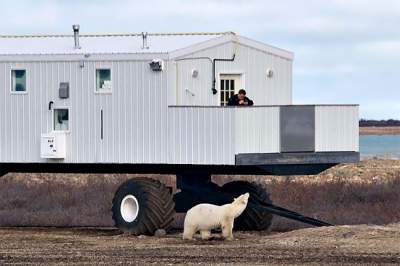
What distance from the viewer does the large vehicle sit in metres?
27.5

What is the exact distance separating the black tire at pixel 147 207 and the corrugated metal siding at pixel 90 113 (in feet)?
1.81

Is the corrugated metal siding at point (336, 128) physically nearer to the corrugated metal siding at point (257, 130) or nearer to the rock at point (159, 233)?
the corrugated metal siding at point (257, 130)

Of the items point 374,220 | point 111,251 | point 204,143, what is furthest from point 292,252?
point 374,220

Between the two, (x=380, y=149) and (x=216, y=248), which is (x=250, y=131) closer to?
(x=216, y=248)

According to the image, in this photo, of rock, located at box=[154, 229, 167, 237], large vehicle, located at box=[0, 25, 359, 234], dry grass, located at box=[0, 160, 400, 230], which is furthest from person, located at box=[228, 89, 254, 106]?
dry grass, located at box=[0, 160, 400, 230]

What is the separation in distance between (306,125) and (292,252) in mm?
5235

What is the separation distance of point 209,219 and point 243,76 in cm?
428

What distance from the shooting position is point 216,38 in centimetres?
2875

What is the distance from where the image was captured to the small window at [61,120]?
2892cm

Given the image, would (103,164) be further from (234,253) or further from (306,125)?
(234,253)

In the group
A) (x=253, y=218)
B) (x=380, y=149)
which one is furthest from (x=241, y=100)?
(x=380, y=149)

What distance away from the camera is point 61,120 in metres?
29.0

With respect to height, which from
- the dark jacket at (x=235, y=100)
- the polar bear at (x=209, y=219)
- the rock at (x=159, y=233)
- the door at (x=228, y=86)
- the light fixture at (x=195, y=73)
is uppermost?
the light fixture at (x=195, y=73)

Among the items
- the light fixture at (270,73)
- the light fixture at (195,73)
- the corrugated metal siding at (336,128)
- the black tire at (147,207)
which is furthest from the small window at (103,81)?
the corrugated metal siding at (336,128)
